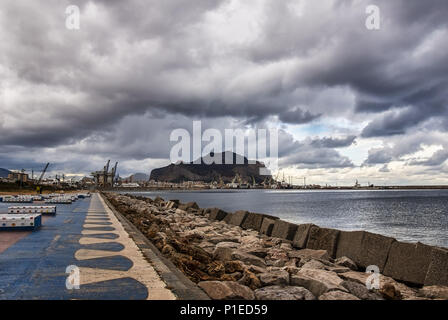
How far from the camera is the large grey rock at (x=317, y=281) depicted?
7.06m

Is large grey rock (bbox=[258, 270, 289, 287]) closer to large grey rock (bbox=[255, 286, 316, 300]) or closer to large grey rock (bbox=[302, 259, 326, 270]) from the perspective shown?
large grey rock (bbox=[255, 286, 316, 300])

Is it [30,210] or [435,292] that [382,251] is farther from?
[30,210]

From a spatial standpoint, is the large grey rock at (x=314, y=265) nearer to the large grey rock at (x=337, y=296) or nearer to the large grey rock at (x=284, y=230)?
the large grey rock at (x=337, y=296)

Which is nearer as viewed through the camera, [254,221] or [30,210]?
[30,210]

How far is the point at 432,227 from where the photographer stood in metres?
29.8

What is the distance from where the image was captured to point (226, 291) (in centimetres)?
607

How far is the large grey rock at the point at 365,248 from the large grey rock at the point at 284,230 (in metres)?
3.35

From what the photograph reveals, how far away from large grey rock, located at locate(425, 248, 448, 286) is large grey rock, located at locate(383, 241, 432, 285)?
29cm

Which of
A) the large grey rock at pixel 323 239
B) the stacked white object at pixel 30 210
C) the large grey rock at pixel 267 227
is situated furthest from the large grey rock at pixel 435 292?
the stacked white object at pixel 30 210

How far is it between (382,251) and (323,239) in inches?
127

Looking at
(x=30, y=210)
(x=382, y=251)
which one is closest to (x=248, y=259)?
(x=382, y=251)

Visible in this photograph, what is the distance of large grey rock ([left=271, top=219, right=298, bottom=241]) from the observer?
16.6m

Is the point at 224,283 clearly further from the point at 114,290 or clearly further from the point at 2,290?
the point at 2,290
